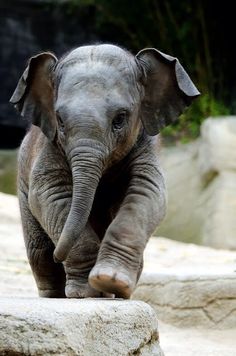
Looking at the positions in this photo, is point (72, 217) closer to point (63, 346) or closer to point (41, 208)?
point (41, 208)

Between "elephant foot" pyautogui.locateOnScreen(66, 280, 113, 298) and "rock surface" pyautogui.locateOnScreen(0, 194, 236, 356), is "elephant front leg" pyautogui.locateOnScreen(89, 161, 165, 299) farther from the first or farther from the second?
"rock surface" pyautogui.locateOnScreen(0, 194, 236, 356)

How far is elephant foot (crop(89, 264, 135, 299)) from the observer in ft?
15.5

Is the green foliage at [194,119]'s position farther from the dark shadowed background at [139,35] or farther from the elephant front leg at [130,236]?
the elephant front leg at [130,236]

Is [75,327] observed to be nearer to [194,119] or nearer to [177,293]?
[177,293]

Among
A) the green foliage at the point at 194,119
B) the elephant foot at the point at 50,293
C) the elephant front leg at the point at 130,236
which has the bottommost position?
the green foliage at the point at 194,119

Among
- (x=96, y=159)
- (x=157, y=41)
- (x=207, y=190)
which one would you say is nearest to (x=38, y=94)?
(x=96, y=159)

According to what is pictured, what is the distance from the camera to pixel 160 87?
17.9ft

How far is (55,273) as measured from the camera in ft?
19.1

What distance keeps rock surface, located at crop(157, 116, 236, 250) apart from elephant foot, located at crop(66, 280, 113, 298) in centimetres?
747

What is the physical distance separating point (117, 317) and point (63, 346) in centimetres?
38

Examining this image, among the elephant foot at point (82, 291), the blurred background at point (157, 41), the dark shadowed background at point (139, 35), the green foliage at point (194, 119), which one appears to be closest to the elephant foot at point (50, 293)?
the elephant foot at point (82, 291)

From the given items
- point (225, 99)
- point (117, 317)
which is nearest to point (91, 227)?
point (117, 317)

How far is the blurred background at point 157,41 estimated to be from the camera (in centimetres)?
1500

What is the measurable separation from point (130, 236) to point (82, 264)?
0.26 m
